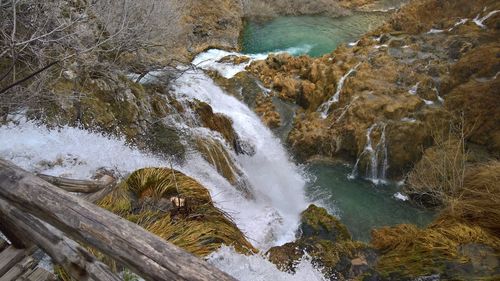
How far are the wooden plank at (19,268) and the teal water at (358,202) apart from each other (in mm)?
5584

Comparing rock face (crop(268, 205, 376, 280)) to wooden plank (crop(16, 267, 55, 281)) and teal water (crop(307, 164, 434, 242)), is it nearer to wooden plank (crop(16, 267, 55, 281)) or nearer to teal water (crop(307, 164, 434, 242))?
wooden plank (crop(16, 267, 55, 281))

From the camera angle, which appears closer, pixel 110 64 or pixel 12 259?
pixel 12 259

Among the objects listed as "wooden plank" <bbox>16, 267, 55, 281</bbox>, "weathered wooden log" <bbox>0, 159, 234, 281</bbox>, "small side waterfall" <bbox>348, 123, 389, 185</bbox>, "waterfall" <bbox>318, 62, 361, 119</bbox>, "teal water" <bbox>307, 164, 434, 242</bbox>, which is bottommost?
"teal water" <bbox>307, 164, 434, 242</bbox>

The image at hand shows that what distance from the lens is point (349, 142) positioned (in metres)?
9.27

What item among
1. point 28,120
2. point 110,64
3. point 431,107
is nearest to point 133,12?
point 110,64

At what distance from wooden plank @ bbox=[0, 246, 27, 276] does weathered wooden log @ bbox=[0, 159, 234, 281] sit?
0.75m

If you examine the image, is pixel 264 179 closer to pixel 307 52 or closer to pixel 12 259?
pixel 12 259

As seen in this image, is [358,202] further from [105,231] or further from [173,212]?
[105,231]

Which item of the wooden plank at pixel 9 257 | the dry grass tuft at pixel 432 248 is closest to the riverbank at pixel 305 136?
the dry grass tuft at pixel 432 248

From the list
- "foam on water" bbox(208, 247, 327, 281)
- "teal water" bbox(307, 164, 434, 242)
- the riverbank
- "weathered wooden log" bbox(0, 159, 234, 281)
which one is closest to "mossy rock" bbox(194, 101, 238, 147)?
the riverbank

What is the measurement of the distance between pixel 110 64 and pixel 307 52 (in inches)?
380

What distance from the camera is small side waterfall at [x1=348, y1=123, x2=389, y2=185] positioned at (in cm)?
876

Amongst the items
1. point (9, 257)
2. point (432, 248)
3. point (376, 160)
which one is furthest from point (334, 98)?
point (9, 257)

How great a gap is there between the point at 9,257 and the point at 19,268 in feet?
0.41
